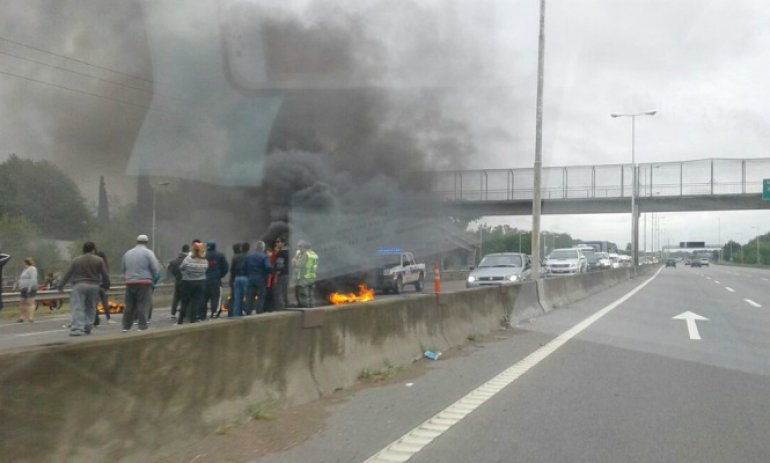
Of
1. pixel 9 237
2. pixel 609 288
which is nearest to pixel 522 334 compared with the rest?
pixel 609 288

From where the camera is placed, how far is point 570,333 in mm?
14312

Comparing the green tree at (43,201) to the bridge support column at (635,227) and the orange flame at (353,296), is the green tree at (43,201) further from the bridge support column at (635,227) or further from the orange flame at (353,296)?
the bridge support column at (635,227)

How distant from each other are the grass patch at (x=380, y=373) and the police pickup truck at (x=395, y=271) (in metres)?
14.6

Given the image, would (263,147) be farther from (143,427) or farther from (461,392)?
(143,427)

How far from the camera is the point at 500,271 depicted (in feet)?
81.7

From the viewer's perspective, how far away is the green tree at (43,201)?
3238 cm

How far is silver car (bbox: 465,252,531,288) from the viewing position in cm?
2434

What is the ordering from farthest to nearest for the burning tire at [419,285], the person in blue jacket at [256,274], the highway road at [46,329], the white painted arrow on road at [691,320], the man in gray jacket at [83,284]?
the burning tire at [419,285] → the person in blue jacket at [256,274] → the white painted arrow on road at [691,320] → the highway road at [46,329] → the man in gray jacket at [83,284]

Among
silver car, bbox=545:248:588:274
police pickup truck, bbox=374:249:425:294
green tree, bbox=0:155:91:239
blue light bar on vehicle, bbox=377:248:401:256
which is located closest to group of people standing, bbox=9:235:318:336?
police pickup truck, bbox=374:249:425:294

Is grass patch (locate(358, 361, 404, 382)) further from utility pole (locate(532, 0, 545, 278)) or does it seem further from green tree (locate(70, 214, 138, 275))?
green tree (locate(70, 214, 138, 275))

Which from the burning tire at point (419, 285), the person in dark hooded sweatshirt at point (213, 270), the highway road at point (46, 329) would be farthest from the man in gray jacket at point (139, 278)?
the burning tire at point (419, 285)

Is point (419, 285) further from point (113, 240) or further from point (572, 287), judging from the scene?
point (113, 240)

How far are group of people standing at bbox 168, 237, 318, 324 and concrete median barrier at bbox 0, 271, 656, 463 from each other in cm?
470

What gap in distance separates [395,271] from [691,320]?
414 inches
